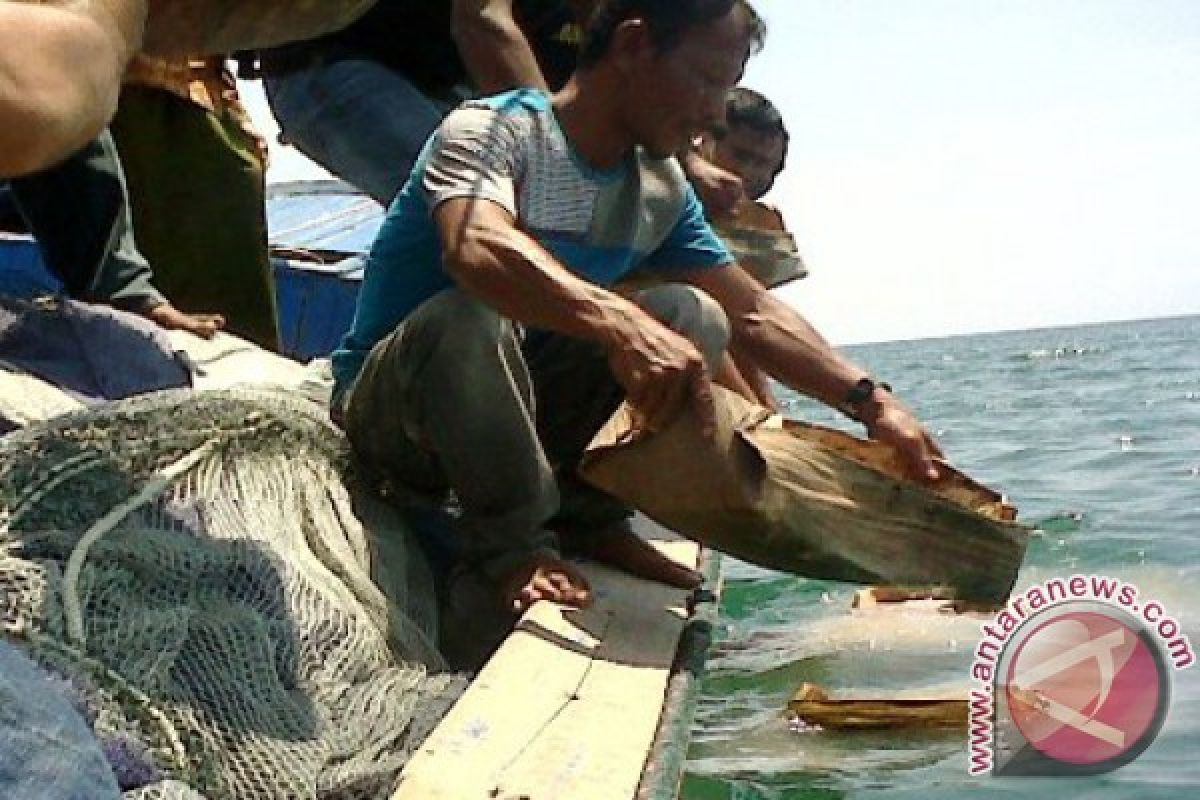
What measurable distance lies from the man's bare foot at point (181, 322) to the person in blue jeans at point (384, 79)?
2.37ft

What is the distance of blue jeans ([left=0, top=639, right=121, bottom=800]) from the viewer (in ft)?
3.86

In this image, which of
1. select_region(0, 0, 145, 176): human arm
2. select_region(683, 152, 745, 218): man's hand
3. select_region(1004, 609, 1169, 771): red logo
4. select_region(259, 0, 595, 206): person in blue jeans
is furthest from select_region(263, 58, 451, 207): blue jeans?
select_region(0, 0, 145, 176): human arm

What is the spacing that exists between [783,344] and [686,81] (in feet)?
2.07

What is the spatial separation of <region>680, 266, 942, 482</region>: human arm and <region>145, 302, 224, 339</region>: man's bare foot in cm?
111

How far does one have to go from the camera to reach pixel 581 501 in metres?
2.90

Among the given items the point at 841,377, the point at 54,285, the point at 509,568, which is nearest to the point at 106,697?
the point at 509,568

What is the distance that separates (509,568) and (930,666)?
3.23 metres

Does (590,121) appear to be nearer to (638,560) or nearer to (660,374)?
(660,374)

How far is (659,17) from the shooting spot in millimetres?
2652

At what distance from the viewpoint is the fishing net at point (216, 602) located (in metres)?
1.63

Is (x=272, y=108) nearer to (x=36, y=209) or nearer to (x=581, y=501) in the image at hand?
(x=36, y=209)

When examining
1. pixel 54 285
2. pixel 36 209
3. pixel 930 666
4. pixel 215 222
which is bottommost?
pixel 930 666

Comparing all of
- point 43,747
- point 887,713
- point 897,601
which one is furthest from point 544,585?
point 897,601

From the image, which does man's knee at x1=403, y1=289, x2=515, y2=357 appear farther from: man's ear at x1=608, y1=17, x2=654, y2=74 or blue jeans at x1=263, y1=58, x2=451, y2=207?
blue jeans at x1=263, y1=58, x2=451, y2=207
